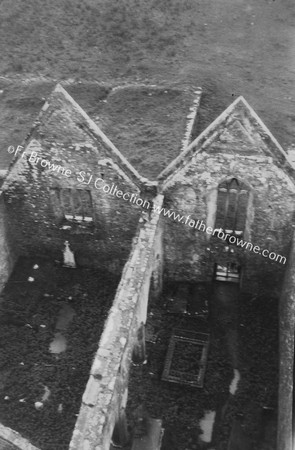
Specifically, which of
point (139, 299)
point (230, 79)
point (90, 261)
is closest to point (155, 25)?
point (230, 79)

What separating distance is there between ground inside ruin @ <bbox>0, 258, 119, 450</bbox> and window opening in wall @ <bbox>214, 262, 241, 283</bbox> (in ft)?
9.67

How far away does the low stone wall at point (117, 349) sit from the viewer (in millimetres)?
9391

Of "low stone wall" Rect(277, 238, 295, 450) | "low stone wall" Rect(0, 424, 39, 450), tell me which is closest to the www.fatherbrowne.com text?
"low stone wall" Rect(277, 238, 295, 450)

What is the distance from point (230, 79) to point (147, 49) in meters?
4.74

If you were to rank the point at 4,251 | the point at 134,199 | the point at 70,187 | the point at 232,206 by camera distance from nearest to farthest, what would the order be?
the point at 134,199
the point at 70,187
the point at 232,206
the point at 4,251

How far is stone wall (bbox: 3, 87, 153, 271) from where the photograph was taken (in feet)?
41.9

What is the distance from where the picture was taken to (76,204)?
1438 cm

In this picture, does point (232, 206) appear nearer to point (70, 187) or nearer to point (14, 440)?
point (70, 187)

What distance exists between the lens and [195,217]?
13.6 m

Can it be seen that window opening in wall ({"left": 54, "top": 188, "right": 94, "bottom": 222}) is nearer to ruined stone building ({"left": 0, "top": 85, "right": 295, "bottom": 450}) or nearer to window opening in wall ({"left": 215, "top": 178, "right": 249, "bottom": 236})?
ruined stone building ({"left": 0, "top": 85, "right": 295, "bottom": 450})

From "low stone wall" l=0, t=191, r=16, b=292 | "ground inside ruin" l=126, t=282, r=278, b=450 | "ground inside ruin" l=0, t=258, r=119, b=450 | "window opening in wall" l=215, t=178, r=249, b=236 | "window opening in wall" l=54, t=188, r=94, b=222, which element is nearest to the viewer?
"ground inside ruin" l=126, t=282, r=278, b=450

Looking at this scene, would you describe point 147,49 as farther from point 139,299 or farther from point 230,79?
point 139,299

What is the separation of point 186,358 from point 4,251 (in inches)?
234

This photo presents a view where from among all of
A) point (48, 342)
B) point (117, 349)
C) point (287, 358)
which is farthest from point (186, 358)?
point (48, 342)
